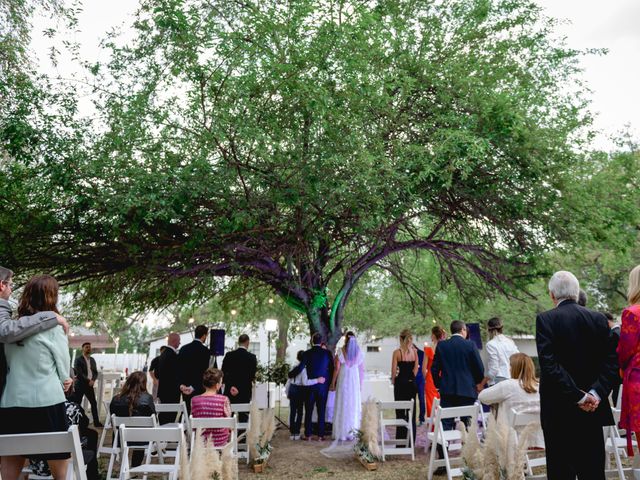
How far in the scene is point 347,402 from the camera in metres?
10.1

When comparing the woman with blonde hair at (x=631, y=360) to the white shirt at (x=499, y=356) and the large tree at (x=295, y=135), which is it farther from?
the white shirt at (x=499, y=356)

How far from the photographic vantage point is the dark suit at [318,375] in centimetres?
1018

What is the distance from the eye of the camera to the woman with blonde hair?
3.34 m

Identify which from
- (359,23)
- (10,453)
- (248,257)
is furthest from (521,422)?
(248,257)

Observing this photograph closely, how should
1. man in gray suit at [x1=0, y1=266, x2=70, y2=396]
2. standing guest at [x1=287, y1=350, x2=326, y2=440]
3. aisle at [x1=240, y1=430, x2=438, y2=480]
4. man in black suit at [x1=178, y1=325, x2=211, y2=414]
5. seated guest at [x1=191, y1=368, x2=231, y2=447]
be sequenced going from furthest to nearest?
standing guest at [x1=287, y1=350, x2=326, y2=440] → man in black suit at [x1=178, y1=325, x2=211, y2=414] → aisle at [x1=240, y1=430, x2=438, y2=480] → seated guest at [x1=191, y1=368, x2=231, y2=447] → man in gray suit at [x1=0, y1=266, x2=70, y2=396]

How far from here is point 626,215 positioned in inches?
372

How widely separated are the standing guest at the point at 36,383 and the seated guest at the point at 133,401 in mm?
3245

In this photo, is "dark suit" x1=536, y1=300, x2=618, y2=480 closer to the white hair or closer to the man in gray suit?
the white hair

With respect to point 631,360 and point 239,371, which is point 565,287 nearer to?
point 631,360

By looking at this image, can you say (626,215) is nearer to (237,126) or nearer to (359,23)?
(359,23)

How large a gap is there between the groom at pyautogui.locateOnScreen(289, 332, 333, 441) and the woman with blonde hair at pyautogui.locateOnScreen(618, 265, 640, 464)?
6.96 meters

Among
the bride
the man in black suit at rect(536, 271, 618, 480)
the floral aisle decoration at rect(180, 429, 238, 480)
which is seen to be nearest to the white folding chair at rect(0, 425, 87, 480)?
the floral aisle decoration at rect(180, 429, 238, 480)

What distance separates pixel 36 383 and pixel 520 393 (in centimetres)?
495

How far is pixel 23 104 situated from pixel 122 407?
173 inches
